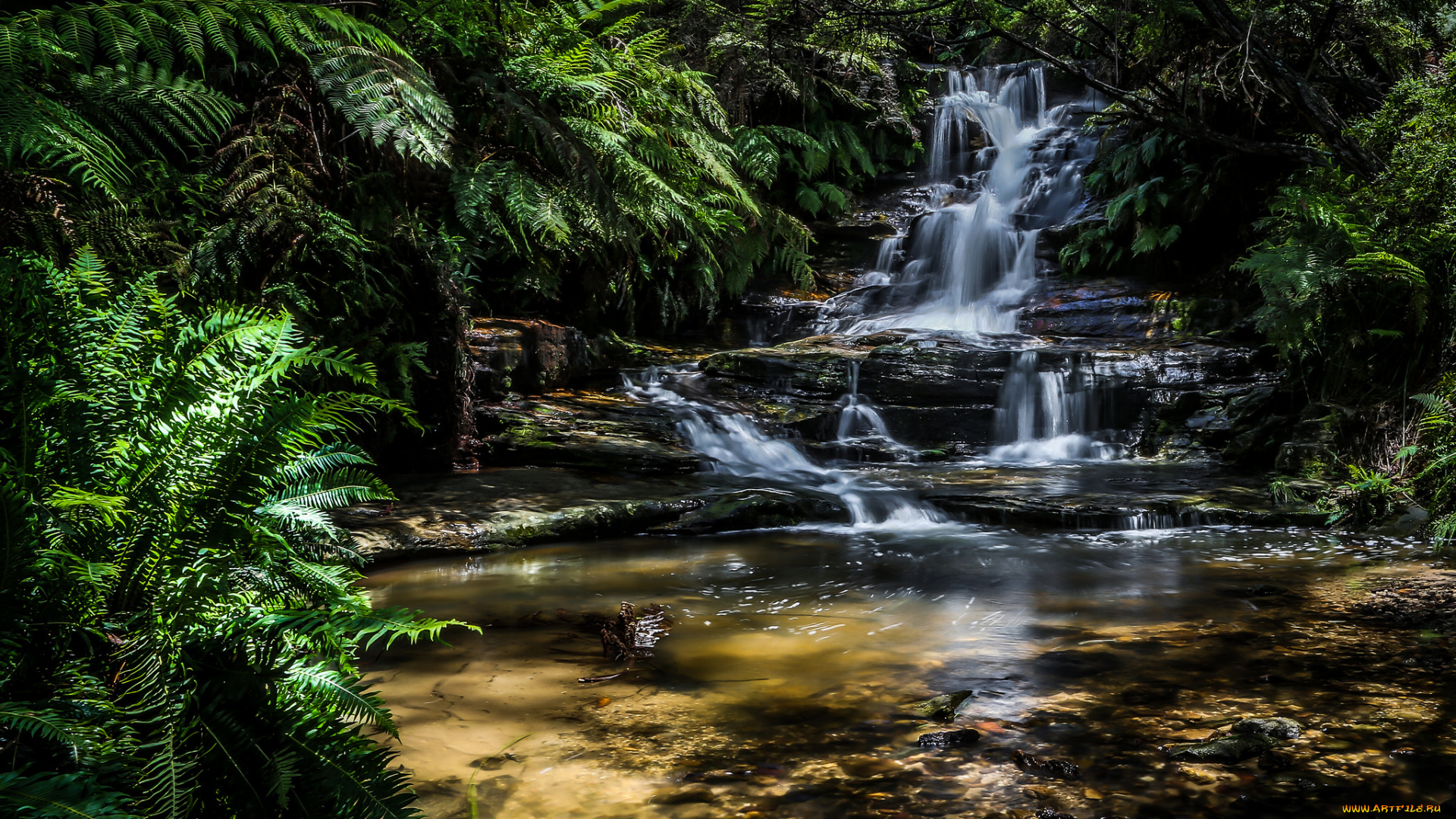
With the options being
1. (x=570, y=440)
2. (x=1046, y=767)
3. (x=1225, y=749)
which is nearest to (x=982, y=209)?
(x=570, y=440)

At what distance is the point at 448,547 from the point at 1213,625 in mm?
3718

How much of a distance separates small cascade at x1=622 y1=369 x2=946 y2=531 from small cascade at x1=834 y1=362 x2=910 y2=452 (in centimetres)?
81

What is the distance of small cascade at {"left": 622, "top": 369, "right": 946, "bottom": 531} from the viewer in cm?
586

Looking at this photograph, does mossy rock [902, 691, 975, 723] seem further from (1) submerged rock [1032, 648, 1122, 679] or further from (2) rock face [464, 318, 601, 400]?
(2) rock face [464, 318, 601, 400]

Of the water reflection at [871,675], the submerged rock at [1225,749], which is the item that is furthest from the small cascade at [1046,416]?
the submerged rock at [1225,749]

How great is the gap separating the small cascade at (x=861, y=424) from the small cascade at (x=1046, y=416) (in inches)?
43.2

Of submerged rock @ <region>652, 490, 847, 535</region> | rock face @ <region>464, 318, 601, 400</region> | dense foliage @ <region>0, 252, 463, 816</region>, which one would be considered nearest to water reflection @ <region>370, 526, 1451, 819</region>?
dense foliage @ <region>0, 252, 463, 816</region>

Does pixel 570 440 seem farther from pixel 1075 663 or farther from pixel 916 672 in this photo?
pixel 1075 663

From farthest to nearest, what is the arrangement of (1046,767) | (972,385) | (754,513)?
1. (972,385)
2. (754,513)
3. (1046,767)

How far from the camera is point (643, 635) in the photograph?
303cm

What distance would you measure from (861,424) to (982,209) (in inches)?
284

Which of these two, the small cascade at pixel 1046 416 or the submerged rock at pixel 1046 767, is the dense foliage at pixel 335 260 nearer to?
the submerged rock at pixel 1046 767

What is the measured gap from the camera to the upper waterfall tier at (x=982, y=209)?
40.5 ft

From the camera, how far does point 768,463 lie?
763 cm
